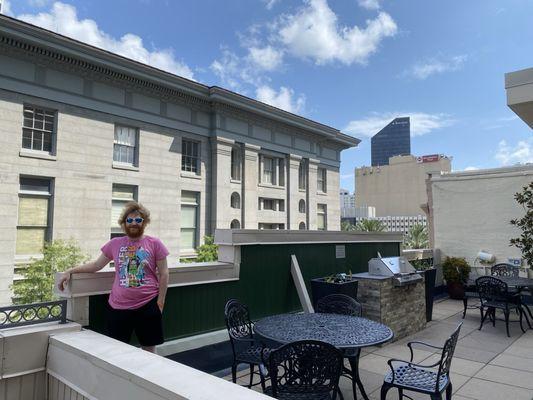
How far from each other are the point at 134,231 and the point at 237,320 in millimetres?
1758

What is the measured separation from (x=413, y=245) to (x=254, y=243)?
46312 millimetres

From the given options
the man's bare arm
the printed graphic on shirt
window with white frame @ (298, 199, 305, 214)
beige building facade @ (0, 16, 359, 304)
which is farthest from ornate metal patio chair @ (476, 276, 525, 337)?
window with white frame @ (298, 199, 305, 214)

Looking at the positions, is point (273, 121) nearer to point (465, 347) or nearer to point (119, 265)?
point (465, 347)

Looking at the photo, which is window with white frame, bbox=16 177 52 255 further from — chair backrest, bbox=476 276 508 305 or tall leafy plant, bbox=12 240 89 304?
chair backrest, bbox=476 276 508 305

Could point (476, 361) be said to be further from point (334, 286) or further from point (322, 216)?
point (322, 216)

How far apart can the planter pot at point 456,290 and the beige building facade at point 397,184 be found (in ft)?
286

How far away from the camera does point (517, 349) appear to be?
6355 mm

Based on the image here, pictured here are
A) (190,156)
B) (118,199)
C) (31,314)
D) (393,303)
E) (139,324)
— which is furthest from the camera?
(190,156)

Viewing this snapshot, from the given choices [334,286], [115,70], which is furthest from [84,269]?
[115,70]

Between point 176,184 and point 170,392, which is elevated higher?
point 176,184

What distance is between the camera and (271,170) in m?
24.8

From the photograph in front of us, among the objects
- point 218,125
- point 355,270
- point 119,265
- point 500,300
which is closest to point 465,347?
point 500,300

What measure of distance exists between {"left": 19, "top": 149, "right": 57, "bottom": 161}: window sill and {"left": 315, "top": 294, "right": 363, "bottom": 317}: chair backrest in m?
13.1

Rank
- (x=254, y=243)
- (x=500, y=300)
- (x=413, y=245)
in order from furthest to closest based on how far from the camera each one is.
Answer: (x=413, y=245), (x=500, y=300), (x=254, y=243)
